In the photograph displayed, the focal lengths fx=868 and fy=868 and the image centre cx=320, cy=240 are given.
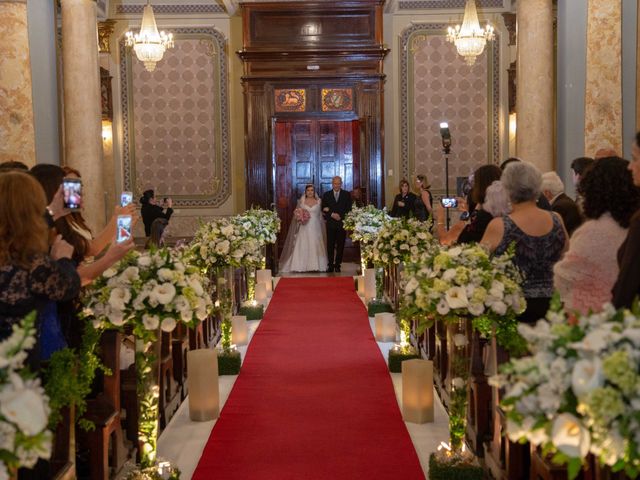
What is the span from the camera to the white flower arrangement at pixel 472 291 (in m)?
4.22

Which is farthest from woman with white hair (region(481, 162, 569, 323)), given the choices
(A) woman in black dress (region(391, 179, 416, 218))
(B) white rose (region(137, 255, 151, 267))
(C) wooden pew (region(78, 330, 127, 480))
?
(A) woman in black dress (region(391, 179, 416, 218))

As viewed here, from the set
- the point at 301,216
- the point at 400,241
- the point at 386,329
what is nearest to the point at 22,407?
the point at 386,329

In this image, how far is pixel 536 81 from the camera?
32.8 feet

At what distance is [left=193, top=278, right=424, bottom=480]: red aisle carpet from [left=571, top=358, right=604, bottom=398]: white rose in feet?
8.83

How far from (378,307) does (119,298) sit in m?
6.36

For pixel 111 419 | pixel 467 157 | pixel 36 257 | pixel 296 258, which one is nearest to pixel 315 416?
pixel 111 419

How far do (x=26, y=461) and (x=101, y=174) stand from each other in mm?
9168

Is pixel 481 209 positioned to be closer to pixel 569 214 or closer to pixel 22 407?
pixel 569 214

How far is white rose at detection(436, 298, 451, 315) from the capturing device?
4.27 m

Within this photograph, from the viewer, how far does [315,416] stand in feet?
19.4

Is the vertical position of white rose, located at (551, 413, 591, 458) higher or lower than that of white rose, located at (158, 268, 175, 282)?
lower

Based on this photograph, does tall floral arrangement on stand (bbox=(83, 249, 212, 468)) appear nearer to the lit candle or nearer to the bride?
the lit candle

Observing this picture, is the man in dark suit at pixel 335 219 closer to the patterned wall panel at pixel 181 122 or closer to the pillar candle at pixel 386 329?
the patterned wall panel at pixel 181 122

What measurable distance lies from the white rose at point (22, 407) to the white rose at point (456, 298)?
2.45m
